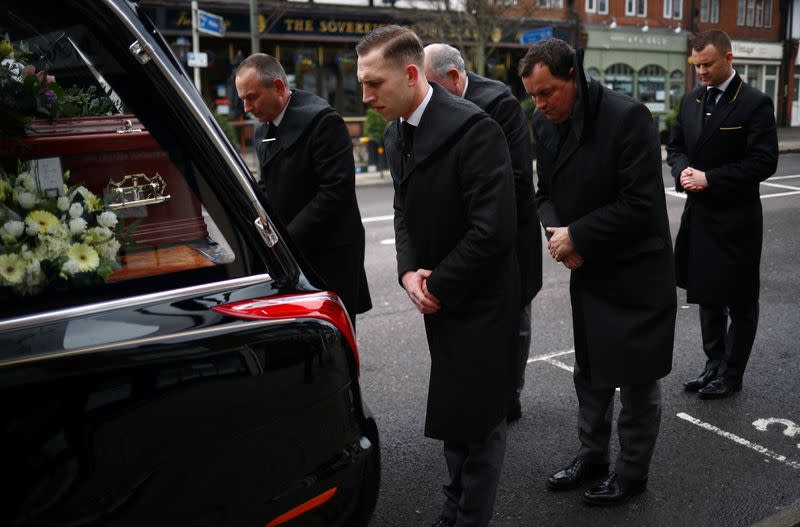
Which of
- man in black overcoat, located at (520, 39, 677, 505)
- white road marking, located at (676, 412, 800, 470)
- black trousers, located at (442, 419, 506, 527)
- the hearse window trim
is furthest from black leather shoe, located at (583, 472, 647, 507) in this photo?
the hearse window trim

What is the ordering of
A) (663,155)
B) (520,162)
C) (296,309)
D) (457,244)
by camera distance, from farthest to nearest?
(663,155)
(520,162)
(457,244)
(296,309)

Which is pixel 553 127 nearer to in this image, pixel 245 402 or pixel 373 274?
pixel 245 402

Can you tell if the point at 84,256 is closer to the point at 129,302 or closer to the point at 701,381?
the point at 129,302

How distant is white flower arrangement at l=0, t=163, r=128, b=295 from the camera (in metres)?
1.81

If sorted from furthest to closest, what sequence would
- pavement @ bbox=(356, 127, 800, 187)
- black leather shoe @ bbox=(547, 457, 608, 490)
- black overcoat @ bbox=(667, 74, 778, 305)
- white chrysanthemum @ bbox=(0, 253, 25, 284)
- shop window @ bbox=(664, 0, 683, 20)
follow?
shop window @ bbox=(664, 0, 683, 20) → pavement @ bbox=(356, 127, 800, 187) → black overcoat @ bbox=(667, 74, 778, 305) → black leather shoe @ bbox=(547, 457, 608, 490) → white chrysanthemum @ bbox=(0, 253, 25, 284)

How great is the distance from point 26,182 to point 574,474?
8.38ft

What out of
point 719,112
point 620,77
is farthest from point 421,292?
point 620,77

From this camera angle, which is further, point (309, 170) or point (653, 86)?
point (653, 86)

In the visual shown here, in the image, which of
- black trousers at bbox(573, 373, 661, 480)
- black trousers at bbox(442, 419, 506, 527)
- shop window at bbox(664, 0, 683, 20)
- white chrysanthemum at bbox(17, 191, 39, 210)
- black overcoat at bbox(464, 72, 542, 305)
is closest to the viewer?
white chrysanthemum at bbox(17, 191, 39, 210)

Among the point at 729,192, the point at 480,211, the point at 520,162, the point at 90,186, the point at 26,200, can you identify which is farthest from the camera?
the point at 729,192

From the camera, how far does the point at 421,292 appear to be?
2.67 m

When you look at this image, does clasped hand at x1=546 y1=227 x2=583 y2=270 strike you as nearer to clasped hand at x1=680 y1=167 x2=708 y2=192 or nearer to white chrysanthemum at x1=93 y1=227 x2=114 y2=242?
clasped hand at x1=680 y1=167 x2=708 y2=192

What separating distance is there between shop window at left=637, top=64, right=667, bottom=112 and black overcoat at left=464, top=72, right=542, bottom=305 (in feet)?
102

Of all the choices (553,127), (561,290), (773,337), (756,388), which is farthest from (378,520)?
(561,290)
